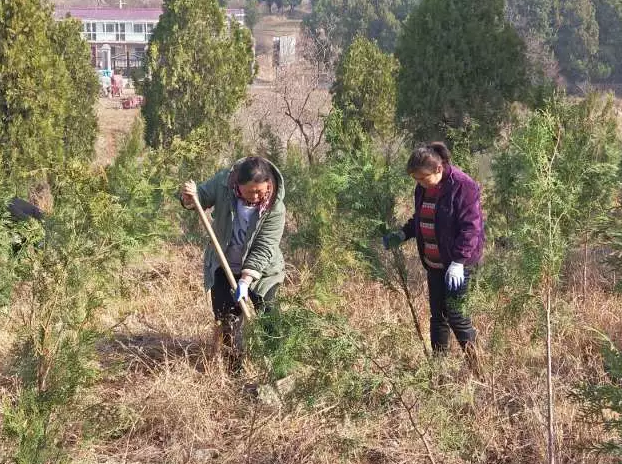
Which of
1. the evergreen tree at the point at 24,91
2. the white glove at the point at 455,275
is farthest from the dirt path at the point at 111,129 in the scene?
the white glove at the point at 455,275

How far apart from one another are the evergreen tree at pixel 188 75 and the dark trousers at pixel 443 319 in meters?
5.44

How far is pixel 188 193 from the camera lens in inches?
136

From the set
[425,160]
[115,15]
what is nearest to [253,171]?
[425,160]

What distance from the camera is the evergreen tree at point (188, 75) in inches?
347

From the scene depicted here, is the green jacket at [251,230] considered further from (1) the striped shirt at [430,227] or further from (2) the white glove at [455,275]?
(2) the white glove at [455,275]

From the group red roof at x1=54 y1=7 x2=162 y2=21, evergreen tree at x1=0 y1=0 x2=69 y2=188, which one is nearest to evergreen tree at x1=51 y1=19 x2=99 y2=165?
evergreen tree at x1=0 y1=0 x2=69 y2=188

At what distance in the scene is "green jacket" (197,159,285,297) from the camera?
12.0ft

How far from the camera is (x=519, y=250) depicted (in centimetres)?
277

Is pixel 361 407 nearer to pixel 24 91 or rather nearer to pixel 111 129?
pixel 24 91

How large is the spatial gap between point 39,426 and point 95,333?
0.37 m

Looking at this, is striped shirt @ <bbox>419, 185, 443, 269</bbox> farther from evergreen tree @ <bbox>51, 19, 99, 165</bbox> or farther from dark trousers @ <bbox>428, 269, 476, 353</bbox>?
evergreen tree @ <bbox>51, 19, 99, 165</bbox>

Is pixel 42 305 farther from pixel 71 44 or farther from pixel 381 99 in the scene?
pixel 71 44

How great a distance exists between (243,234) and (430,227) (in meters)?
0.93

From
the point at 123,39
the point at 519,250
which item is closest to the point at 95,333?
the point at 519,250
